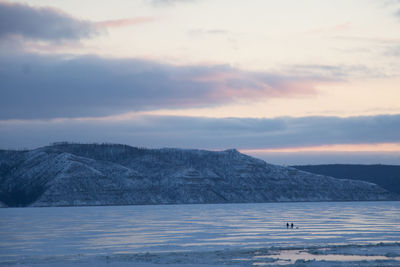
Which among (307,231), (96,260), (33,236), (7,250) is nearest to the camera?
(96,260)

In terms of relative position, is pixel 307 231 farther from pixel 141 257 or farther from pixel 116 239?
pixel 141 257

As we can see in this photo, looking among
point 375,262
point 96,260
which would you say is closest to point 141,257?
point 96,260

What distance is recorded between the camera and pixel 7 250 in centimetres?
6359

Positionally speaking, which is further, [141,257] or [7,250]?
[7,250]

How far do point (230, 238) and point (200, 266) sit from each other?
2649cm

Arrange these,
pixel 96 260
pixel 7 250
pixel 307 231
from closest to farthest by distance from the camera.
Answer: pixel 96 260 → pixel 7 250 → pixel 307 231

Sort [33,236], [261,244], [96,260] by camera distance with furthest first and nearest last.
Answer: [33,236], [261,244], [96,260]

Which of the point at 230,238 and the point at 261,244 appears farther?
the point at 230,238

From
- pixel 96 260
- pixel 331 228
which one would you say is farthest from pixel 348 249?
pixel 331 228

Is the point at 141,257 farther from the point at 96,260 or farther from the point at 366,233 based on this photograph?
the point at 366,233

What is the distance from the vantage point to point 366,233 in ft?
279

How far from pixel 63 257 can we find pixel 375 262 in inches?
1124

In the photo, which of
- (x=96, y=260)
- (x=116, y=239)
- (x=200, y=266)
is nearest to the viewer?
(x=200, y=266)

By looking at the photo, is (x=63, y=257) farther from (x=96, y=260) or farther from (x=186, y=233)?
(x=186, y=233)
